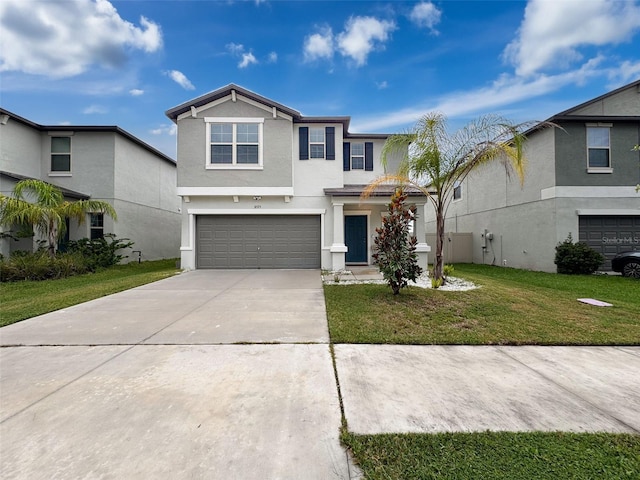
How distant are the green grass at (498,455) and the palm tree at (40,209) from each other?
1402 centimetres

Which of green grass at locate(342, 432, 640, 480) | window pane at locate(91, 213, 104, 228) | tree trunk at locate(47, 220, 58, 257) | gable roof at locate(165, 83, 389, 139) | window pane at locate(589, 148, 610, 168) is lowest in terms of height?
green grass at locate(342, 432, 640, 480)

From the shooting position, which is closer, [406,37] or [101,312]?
[101,312]

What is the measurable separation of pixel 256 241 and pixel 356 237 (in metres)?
4.71

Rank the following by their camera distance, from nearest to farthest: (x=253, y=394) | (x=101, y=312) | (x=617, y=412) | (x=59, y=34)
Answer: (x=617, y=412)
(x=253, y=394)
(x=101, y=312)
(x=59, y=34)

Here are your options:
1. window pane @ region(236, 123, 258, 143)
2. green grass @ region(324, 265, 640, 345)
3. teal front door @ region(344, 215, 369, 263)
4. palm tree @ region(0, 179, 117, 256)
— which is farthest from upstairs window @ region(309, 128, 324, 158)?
palm tree @ region(0, 179, 117, 256)

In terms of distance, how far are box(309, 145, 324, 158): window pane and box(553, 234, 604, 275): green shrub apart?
10584 millimetres

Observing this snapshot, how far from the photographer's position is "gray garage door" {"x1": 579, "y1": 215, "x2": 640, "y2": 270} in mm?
12688

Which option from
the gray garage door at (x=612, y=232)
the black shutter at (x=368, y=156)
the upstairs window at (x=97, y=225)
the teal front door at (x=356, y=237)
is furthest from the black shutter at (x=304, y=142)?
the gray garage door at (x=612, y=232)

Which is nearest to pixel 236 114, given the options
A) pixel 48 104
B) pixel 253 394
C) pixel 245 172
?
pixel 245 172

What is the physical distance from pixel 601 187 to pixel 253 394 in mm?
15997

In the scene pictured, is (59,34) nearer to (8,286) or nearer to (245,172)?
(245,172)

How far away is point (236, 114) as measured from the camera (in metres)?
12.9

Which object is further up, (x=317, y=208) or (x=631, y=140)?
(x=631, y=140)

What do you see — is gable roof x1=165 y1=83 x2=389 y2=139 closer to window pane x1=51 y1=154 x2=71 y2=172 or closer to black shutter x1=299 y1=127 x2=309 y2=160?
black shutter x1=299 y1=127 x2=309 y2=160
